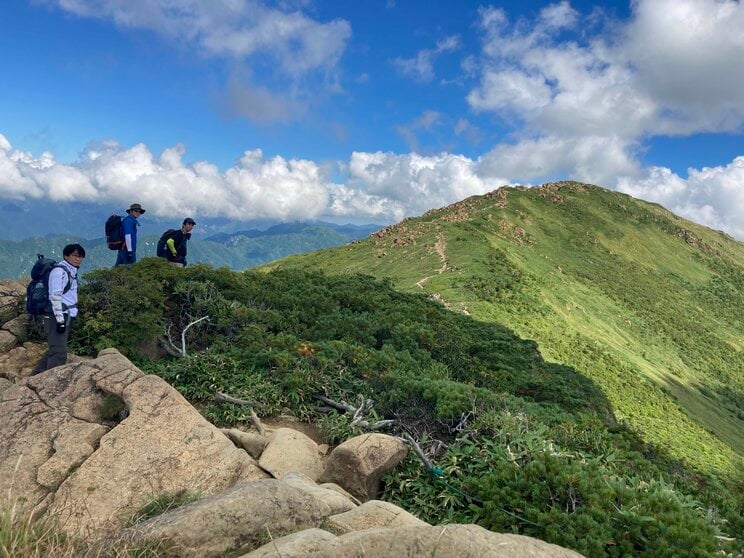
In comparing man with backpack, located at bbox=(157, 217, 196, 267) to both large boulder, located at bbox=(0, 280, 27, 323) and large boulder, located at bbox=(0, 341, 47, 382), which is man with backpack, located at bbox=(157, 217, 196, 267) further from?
large boulder, located at bbox=(0, 341, 47, 382)

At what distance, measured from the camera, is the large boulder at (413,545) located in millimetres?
4039

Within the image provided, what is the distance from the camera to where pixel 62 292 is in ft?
33.7

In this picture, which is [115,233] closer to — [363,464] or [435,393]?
[435,393]

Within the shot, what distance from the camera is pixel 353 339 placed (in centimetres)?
1631

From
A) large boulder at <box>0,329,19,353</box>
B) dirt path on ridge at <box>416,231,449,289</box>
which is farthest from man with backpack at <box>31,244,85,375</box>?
dirt path on ridge at <box>416,231,449,289</box>

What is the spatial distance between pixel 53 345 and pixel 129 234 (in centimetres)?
651

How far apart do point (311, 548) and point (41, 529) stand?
7.92ft

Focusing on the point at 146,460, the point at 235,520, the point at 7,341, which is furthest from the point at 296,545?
the point at 7,341

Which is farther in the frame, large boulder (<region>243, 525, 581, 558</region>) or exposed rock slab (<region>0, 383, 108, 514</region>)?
exposed rock slab (<region>0, 383, 108, 514</region>)

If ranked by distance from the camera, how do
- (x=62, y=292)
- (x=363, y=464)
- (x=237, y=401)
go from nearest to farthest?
(x=363, y=464)
(x=62, y=292)
(x=237, y=401)

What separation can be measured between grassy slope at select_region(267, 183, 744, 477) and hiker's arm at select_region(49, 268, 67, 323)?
2097cm

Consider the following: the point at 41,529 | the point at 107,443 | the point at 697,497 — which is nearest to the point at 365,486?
the point at 107,443

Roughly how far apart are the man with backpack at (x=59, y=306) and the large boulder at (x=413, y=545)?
8.52m

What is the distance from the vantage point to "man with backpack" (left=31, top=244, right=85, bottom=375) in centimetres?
1016
